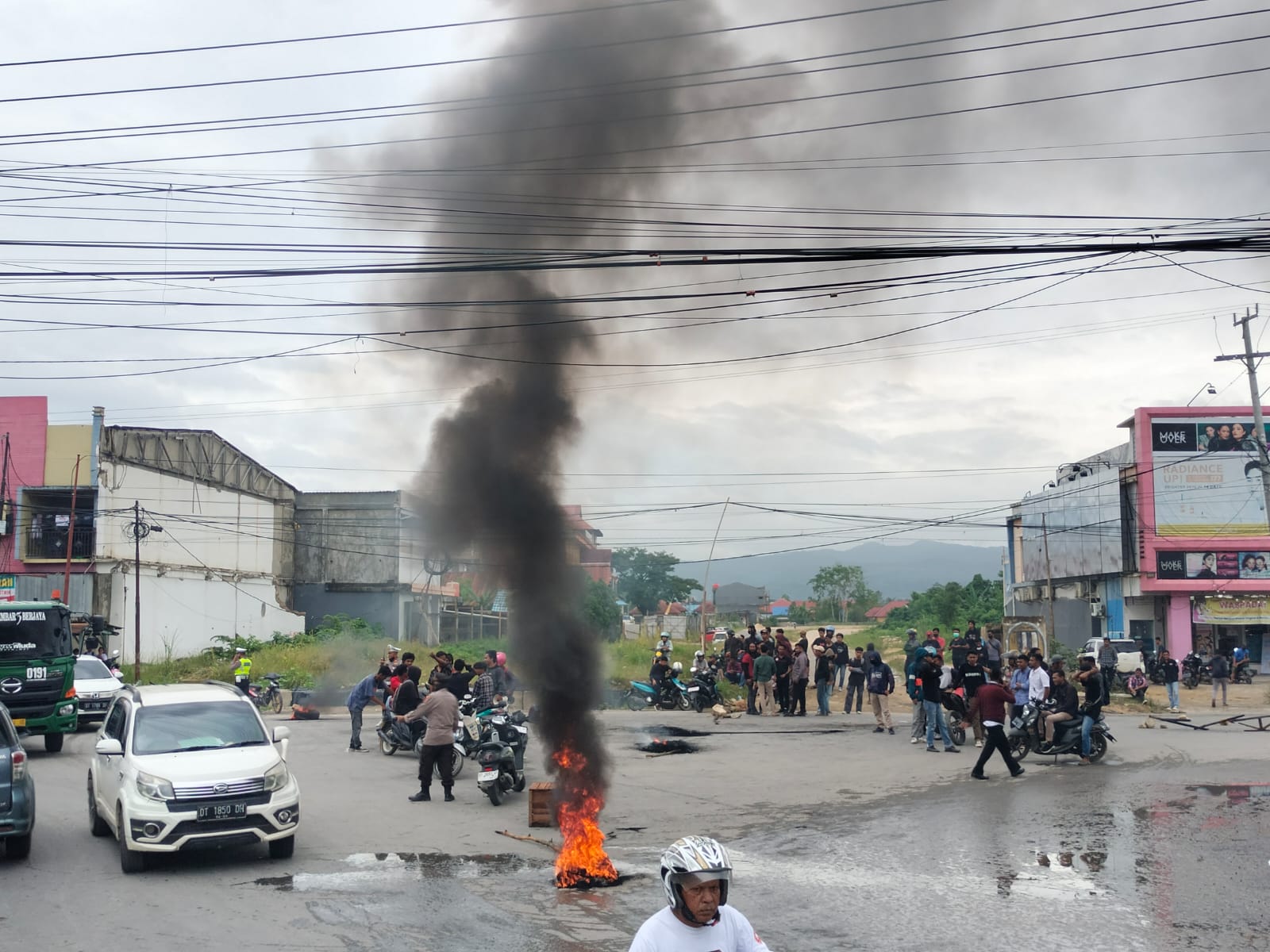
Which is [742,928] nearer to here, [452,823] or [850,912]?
[850,912]

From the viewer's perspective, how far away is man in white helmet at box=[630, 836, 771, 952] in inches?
134

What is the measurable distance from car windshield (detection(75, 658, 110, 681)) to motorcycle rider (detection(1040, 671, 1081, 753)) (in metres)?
18.2

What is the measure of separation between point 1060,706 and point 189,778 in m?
12.1

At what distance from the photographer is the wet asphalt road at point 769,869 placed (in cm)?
720

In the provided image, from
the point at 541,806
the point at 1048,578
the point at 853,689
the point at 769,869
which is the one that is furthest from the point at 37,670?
the point at 1048,578

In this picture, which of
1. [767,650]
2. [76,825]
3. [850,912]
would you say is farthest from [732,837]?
[767,650]

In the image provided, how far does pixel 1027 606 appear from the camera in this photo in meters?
53.9

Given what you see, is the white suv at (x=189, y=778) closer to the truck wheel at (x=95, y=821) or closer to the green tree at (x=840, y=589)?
the truck wheel at (x=95, y=821)

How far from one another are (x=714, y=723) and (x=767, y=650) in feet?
8.10

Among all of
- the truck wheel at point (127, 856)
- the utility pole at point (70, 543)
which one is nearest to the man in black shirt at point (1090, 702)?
the truck wheel at point (127, 856)

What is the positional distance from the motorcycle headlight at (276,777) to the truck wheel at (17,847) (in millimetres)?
2342

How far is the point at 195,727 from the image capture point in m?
10.3

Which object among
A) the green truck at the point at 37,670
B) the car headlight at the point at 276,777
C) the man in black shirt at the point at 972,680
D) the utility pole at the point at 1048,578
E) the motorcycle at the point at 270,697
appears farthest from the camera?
the utility pole at the point at 1048,578

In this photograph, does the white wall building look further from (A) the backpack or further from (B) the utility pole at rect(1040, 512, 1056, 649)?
(B) the utility pole at rect(1040, 512, 1056, 649)
